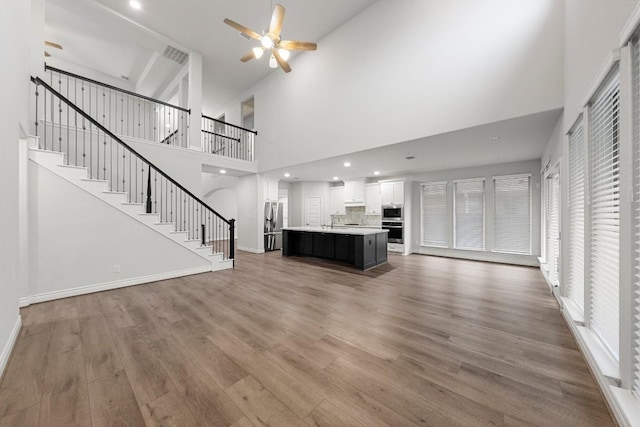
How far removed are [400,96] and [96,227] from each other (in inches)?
233

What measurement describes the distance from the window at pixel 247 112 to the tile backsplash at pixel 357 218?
4.84m

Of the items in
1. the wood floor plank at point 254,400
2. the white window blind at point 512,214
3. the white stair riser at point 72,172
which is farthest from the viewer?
the white window blind at point 512,214

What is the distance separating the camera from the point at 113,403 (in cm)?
164

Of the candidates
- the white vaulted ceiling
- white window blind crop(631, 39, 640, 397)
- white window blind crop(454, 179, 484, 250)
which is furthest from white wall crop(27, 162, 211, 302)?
white window blind crop(454, 179, 484, 250)

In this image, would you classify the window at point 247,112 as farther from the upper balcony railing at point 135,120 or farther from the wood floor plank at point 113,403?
the wood floor plank at point 113,403

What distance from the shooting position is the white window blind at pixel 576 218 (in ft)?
8.84

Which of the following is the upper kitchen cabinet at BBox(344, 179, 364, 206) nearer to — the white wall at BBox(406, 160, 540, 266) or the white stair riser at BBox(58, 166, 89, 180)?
the white wall at BBox(406, 160, 540, 266)

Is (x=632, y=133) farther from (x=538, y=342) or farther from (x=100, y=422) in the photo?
(x=100, y=422)

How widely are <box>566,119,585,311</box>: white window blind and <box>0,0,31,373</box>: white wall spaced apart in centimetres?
569

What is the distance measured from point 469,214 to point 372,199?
3.02m

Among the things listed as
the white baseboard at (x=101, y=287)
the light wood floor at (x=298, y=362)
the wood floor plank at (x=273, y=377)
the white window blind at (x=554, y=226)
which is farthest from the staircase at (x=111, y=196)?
the white window blind at (x=554, y=226)

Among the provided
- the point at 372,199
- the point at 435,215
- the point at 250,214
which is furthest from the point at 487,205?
the point at 250,214

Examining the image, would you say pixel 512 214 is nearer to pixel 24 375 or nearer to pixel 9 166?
pixel 24 375

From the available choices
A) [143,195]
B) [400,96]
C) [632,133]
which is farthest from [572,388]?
[143,195]
